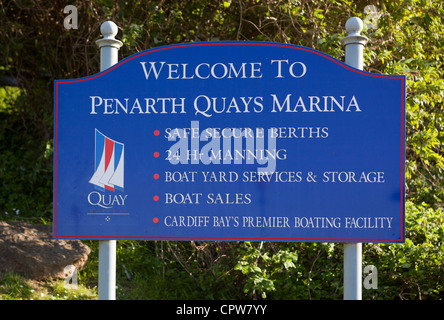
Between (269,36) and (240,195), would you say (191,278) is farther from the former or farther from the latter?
(269,36)

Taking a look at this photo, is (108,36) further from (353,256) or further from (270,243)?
(270,243)

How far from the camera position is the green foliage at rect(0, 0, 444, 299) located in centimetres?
500

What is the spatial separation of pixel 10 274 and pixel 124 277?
1088 mm

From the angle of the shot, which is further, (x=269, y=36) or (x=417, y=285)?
(x=269, y=36)

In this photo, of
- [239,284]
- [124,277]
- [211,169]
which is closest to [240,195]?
[211,169]

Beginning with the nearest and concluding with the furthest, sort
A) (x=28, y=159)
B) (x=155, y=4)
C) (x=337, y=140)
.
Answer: (x=337, y=140) → (x=155, y=4) → (x=28, y=159)

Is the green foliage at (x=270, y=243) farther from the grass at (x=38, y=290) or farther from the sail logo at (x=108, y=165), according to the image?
the sail logo at (x=108, y=165)

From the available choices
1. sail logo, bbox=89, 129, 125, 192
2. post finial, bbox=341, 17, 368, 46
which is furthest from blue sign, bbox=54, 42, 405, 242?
post finial, bbox=341, 17, 368, 46

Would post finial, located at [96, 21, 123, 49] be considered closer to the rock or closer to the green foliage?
the green foliage

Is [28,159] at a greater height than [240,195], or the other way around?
[28,159]

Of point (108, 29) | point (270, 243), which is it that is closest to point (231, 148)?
point (108, 29)

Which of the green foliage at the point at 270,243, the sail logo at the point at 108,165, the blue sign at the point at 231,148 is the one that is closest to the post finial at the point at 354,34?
the blue sign at the point at 231,148

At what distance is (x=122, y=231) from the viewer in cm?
342
